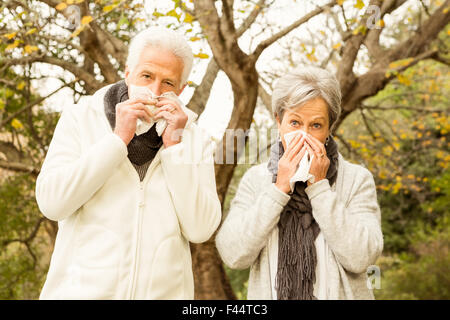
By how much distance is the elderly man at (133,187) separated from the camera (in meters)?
1.86

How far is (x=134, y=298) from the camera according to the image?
6.09 ft

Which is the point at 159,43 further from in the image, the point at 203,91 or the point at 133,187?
the point at 203,91

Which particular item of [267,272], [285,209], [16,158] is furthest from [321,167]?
[16,158]

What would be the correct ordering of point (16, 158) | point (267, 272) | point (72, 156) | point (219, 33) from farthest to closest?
point (16, 158), point (219, 33), point (267, 272), point (72, 156)

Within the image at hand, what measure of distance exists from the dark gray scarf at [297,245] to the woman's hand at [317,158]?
11cm

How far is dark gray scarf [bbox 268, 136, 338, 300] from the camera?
2020 millimetres

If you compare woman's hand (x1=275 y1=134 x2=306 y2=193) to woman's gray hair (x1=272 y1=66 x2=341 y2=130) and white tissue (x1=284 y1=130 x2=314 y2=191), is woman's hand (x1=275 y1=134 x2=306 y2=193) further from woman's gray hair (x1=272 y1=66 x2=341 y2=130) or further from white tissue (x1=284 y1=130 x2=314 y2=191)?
woman's gray hair (x1=272 y1=66 x2=341 y2=130)

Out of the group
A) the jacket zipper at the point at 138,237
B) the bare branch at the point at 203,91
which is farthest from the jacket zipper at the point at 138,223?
the bare branch at the point at 203,91

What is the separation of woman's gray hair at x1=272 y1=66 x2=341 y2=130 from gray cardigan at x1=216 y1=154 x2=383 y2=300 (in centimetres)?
33

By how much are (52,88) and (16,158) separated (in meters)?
0.97

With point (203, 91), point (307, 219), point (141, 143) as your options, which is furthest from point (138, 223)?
point (203, 91)

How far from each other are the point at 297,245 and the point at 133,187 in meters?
0.69

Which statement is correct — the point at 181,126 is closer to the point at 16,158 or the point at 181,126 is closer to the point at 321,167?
the point at 321,167

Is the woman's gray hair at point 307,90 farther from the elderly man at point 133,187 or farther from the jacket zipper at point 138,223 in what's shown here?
the jacket zipper at point 138,223
